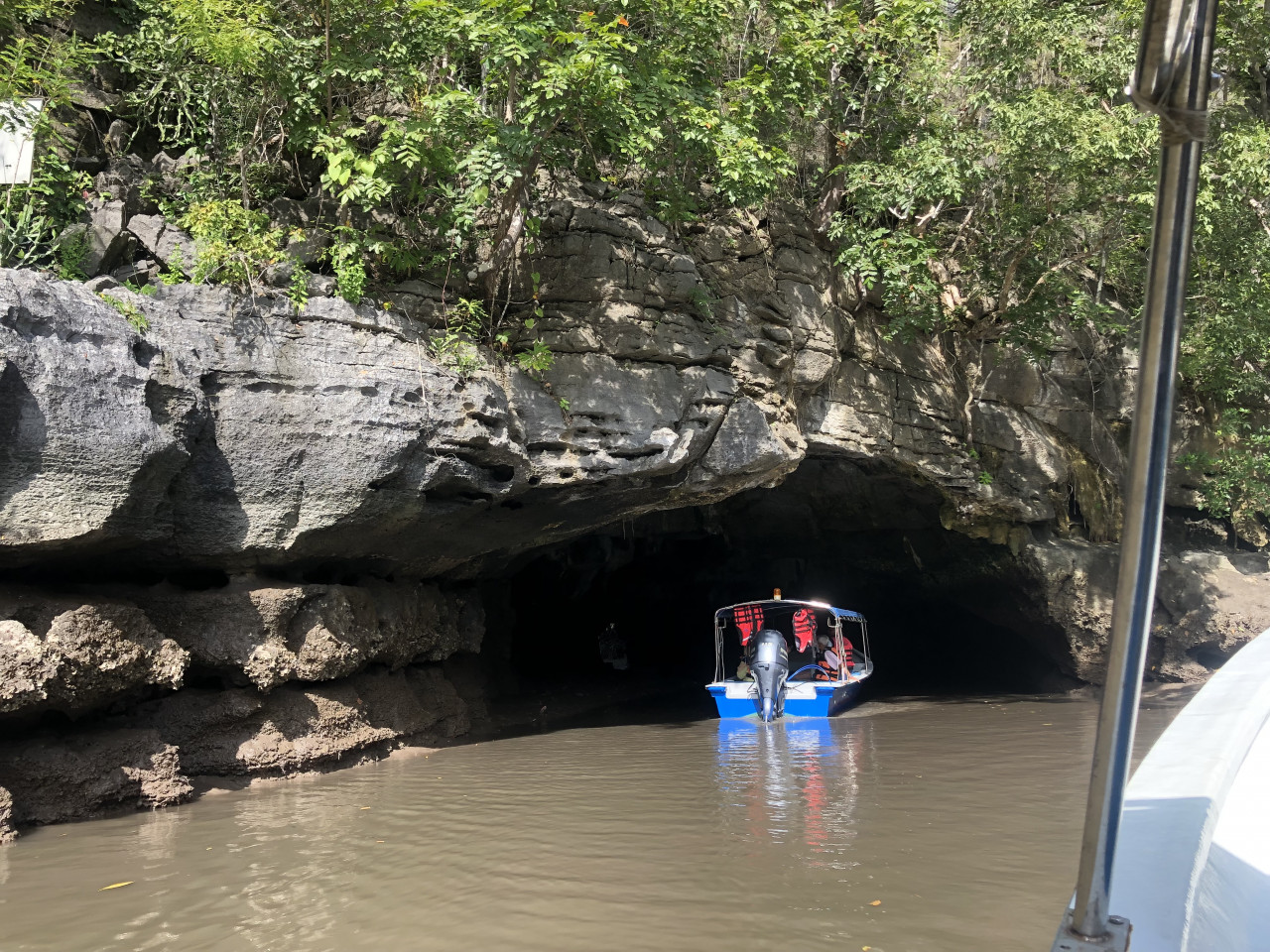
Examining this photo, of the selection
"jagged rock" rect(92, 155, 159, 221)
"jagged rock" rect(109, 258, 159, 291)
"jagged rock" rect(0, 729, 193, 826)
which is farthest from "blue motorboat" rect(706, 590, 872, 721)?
"jagged rock" rect(92, 155, 159, 221)

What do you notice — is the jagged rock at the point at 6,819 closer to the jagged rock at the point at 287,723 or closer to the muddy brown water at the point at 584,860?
the muddy brown water at the point at 584,860

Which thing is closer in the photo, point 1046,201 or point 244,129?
point 244,129

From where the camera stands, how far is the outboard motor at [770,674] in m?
12.8

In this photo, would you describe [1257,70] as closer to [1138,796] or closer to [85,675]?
[1138,796]

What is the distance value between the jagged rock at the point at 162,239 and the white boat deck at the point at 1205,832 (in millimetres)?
9273

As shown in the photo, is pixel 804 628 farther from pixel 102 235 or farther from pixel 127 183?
pixel 127 183

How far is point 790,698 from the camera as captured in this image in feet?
43.1

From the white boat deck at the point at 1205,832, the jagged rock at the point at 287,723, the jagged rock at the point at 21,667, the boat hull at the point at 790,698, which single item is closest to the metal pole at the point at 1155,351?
the white boat deck at the point at 1205,832

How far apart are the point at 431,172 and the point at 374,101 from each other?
204 centimetres

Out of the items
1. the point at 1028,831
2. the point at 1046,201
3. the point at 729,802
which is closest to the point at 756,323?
the point at 1046,201

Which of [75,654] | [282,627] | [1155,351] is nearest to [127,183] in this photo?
[282,627]

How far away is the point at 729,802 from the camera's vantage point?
7.69m

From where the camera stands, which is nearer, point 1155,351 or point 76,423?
point 1155,351

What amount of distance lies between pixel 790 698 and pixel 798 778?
4.48 m
